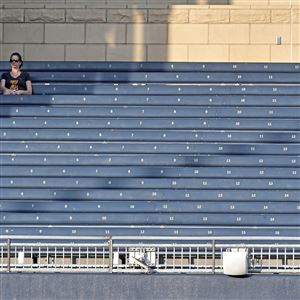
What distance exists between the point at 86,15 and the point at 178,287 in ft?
26.8

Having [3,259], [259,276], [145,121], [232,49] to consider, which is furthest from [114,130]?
[259,276]

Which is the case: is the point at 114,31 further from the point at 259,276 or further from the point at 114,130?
the point at 259,276

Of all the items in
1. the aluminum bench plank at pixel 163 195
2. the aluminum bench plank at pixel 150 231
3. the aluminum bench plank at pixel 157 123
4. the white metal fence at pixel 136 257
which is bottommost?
the white metal fence at pixel 136 257

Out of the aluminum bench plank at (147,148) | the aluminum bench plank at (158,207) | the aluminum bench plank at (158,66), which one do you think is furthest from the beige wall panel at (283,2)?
the aluminum bench plank at (158,207)

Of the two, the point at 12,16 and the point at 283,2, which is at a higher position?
the point at 283,2

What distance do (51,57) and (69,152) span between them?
208 centimetres

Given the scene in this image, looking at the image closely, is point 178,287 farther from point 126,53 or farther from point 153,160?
point 126,53

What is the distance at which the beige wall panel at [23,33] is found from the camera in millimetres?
26656

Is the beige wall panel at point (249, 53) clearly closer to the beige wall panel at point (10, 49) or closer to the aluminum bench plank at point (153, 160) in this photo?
the aluminum bench plank at point (153, 160)

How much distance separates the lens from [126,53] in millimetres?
26562

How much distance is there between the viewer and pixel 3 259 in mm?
21406

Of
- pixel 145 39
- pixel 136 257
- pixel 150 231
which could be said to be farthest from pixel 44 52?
pixel 136 257

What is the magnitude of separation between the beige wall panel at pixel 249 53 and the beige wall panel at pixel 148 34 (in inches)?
40.7

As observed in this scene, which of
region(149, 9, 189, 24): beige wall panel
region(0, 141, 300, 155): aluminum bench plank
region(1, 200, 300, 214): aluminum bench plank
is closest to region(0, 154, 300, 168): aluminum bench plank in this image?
region(0, 141, 300, 155): aluminum bench plank
